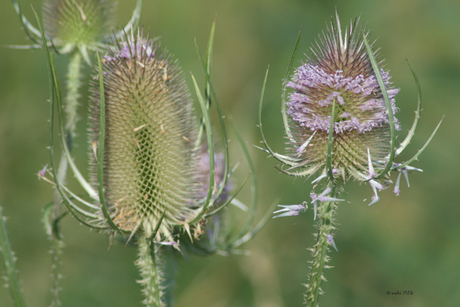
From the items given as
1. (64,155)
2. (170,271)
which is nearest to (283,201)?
(170,271)

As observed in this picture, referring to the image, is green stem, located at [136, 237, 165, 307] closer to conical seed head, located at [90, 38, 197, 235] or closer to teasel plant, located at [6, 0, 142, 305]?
conical seed head, located at [90, 38, 197, 235]

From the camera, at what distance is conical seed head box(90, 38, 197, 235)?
202 centimetres

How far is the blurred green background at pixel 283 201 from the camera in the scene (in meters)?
4.10

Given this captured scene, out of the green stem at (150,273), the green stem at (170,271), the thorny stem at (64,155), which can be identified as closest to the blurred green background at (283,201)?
the green stem at (170,271)

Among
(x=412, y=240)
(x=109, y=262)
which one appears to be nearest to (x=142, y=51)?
(x=109, y=262)

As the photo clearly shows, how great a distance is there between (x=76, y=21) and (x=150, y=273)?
1.78m

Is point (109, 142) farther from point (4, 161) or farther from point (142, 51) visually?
point (4, 161)

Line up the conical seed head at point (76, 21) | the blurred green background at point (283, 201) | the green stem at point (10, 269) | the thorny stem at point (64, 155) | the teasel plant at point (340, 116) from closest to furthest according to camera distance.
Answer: the green stem at point (10, 269)
the teasel plant at point (340, 116)
the thorny stem at point (64, 155)
the conical seed head at point (76, 21)
the blurred green background at point (283, 201)

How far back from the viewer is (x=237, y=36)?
5426 millimetres

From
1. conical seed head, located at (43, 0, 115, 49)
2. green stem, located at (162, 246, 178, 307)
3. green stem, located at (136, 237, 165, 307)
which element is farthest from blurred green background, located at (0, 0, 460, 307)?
green stem, located at (136, 237, 165, 307)

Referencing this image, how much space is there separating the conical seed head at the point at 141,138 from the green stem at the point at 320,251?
0.63 metres

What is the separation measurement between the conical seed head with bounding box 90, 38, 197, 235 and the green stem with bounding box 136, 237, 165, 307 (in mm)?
75

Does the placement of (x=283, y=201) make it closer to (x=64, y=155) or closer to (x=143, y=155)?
(x=143, y=155)

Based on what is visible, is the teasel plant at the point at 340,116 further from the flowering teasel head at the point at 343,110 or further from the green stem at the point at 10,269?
the green stem at the point at 10,269
